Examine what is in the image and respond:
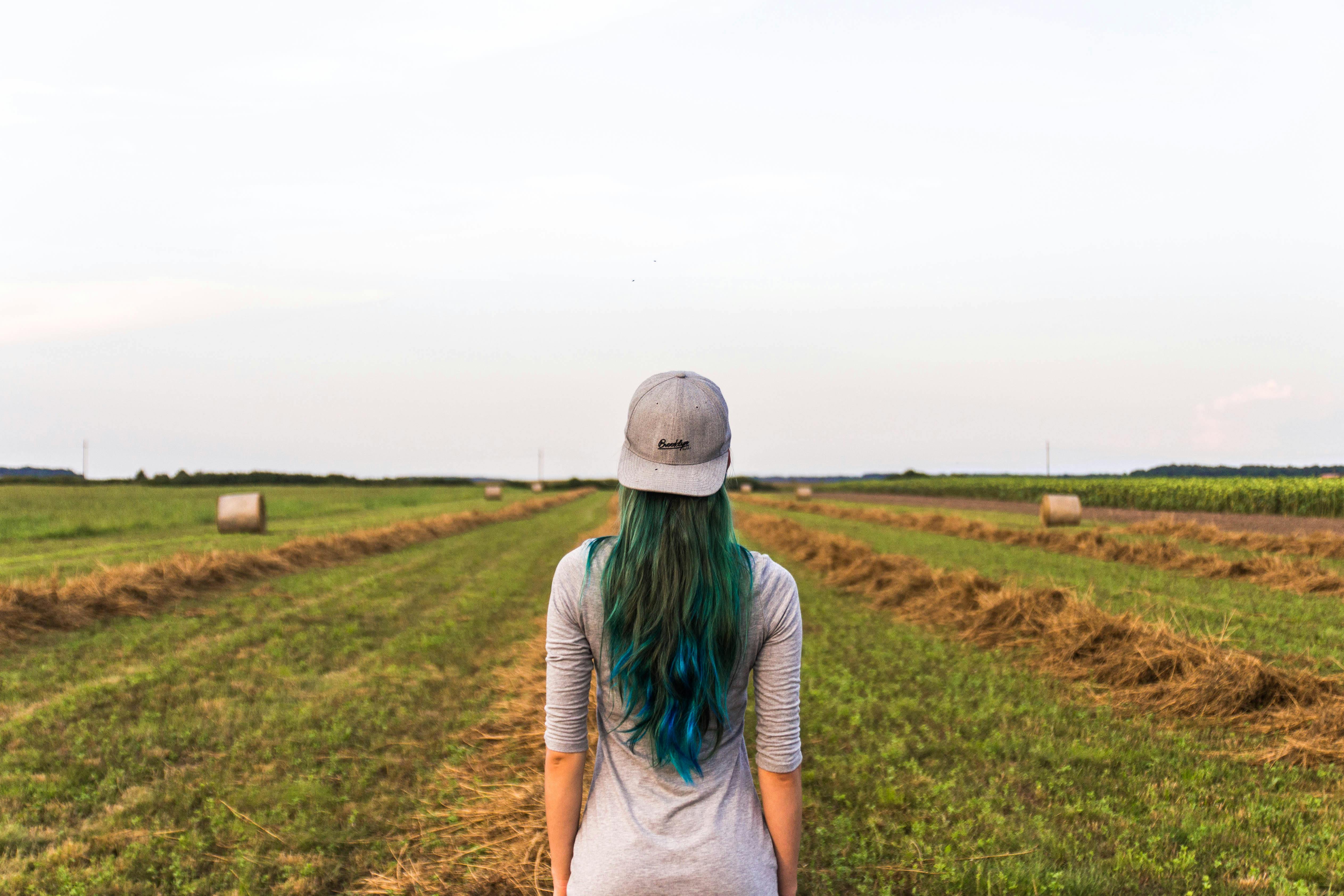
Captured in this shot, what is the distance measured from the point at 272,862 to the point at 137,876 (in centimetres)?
73

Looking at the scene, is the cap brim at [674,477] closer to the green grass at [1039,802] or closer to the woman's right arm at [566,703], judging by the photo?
the woman's right arm at [566,703]

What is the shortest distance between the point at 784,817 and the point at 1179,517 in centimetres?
4401

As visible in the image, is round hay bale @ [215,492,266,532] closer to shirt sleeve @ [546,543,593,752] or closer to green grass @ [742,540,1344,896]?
green grass @ [742,540,1344,896]

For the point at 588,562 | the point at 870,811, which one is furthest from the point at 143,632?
the point at 588,562

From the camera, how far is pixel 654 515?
1979mm

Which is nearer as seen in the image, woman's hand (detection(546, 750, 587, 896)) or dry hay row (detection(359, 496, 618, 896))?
woman's hand (detection(546, 750, 587, 896))

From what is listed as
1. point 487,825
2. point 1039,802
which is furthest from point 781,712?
point 1039,802

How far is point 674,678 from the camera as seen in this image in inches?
79.6

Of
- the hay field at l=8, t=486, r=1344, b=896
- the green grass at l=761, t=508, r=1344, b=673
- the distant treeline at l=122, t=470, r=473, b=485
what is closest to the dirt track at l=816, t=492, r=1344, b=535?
the green grass at l=761, t=508, r=1344, b=673

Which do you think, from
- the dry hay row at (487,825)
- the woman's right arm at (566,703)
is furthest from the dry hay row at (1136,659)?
the woman's right arm at (566,703)

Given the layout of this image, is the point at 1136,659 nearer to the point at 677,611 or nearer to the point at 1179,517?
the point at 677,611

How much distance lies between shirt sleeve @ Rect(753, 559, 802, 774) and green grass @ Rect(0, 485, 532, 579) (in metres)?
16.6

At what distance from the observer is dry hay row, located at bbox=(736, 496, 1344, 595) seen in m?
14.2

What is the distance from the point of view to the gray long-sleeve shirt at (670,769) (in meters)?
1.95
